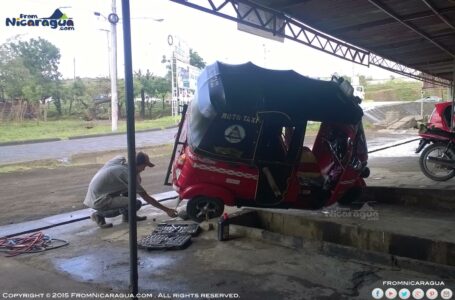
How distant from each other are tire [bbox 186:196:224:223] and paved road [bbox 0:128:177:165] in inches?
425

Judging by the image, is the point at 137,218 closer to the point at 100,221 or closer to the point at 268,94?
the point at 100,221

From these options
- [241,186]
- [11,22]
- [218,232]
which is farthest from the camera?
[11,22]

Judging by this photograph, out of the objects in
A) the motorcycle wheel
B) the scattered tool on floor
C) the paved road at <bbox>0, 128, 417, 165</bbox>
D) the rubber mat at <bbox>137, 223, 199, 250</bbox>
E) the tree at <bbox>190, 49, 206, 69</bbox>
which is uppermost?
the tree at <bbox>190, 49, 206, 69</bbox>

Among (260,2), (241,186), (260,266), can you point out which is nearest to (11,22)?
(260,2)

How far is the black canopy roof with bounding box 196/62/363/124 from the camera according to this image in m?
5.57

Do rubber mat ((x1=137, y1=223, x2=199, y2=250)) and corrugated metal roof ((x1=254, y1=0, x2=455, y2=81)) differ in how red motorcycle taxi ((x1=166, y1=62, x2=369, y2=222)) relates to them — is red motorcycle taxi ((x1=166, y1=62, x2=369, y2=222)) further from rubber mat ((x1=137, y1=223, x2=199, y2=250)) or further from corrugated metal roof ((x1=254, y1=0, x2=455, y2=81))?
corrugated metal roof ((x1=254, y1=0, x2=455, y2=81))

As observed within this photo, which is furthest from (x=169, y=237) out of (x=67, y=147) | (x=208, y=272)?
(x=67, y=147)

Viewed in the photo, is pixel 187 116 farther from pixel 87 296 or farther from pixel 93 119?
pixel 93 119

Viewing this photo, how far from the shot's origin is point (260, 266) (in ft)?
14.6

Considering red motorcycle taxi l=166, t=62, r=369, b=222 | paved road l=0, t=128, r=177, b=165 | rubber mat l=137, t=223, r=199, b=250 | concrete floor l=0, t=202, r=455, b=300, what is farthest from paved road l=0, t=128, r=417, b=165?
concrete floor l=0, t=202, r=455, b=300

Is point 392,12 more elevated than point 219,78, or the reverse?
point 392,12

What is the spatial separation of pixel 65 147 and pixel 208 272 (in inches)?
613

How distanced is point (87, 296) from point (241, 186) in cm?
249

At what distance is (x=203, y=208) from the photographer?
5.86 m
